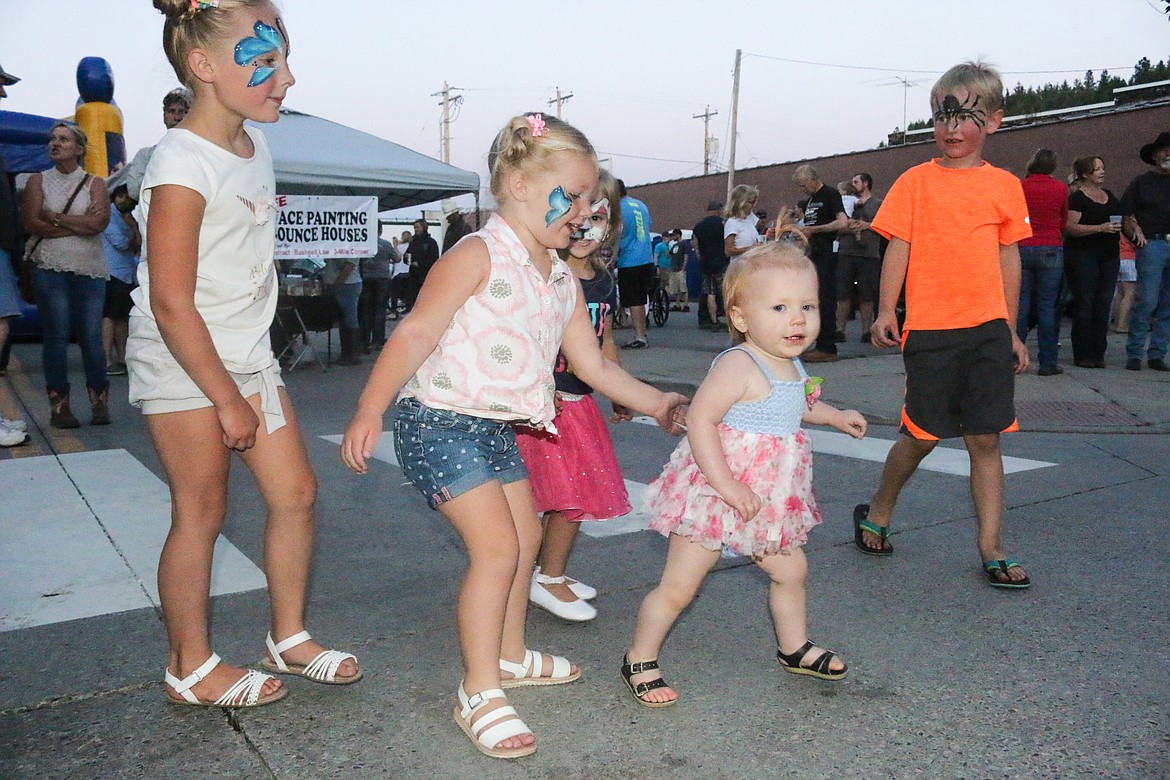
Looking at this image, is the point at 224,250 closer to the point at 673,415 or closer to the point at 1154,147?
the point at 673,415

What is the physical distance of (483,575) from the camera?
246 centimetres

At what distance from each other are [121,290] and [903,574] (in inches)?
326

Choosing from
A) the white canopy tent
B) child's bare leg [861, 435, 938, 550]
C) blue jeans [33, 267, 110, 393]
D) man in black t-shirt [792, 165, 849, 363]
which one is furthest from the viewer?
the white canopy tent

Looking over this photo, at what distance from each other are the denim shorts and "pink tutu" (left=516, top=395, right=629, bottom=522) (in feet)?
2.08

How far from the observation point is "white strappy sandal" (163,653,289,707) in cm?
262

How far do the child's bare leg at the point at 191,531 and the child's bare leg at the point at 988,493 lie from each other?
8.34 feet

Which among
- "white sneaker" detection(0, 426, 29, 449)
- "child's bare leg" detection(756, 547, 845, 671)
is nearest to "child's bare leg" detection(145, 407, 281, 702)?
"child's bare leg" detection(756, 547, 845, 671)

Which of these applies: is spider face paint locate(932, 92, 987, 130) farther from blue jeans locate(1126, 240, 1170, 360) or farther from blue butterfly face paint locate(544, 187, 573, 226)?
blue jeans locate(1126, 240, 1170, 360)

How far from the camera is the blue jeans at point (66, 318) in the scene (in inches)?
257

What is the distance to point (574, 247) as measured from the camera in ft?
10.6

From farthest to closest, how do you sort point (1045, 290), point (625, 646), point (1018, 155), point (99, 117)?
point (1018, 155)
point (99, 117)
point (1045, 290)
point (625, 646)

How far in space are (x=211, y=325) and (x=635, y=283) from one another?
879cm

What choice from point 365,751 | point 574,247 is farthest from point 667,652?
point 574,247

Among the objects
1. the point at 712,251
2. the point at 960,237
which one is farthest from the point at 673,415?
the point at 712,251
